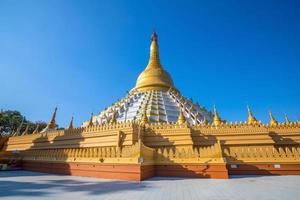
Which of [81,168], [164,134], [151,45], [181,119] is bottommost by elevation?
[81,168]

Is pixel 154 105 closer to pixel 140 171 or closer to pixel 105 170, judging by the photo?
pixel 105 170

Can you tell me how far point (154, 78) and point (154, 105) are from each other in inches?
404

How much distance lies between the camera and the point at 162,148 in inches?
648

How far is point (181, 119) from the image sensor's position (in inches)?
814

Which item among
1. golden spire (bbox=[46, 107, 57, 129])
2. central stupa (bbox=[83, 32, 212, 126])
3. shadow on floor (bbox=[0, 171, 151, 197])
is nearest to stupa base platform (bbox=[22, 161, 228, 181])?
shadow on floor (bbox=[0, 171, 151, 197])

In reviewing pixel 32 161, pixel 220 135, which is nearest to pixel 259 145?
pixel 220 135

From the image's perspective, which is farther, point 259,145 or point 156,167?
point 259,145

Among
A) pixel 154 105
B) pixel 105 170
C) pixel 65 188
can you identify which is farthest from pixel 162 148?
pixel 154 105

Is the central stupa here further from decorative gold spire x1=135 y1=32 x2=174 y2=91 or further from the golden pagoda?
the golden pagoda

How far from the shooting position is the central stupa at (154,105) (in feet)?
78.9

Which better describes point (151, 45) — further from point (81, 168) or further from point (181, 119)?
point (81, 168)

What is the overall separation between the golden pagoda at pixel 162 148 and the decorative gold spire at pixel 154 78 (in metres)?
6.20

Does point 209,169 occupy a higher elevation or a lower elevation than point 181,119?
lower

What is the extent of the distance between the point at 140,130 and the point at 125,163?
6235mm
